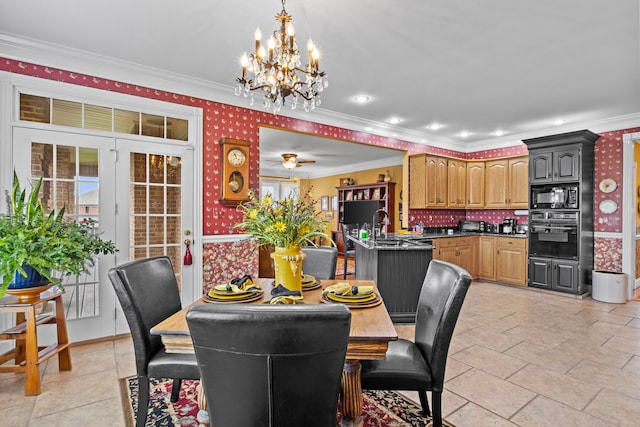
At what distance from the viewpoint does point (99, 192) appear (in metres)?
3.25

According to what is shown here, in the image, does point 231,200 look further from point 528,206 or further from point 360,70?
point 528,206

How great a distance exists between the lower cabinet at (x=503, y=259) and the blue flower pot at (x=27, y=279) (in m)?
6.19

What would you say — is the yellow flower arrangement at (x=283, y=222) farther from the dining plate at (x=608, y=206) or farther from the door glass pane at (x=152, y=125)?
the dining plate at (x=608, y=206)

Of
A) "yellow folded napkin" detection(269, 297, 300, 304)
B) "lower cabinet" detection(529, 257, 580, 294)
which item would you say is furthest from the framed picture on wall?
"yellow folded napkin" detection(269, 297, 300, 304)

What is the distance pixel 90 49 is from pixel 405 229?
5006 mm

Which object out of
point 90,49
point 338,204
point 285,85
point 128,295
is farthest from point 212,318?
point 338,204

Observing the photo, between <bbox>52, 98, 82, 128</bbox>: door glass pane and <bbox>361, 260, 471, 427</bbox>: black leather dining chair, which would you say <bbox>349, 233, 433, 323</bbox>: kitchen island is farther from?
<bbox>52, 98, 82, 128</bbox>: door glass pane

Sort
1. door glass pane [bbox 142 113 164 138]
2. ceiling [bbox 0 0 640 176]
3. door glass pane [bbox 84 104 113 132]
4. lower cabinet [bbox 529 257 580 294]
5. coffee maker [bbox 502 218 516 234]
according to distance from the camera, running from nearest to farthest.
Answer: ceiling [bbox 0 0 640 176] → door glass pane [bbox 84 104 113 132] → door glass pane [bbox 142 113 164 138] → lower cabinet [bbox 529 257 580 294] → coffee maker [bbox 502 218 516 234]

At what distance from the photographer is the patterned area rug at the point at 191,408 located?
6.64 ft

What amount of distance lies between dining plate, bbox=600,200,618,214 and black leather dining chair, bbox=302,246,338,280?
4.74m

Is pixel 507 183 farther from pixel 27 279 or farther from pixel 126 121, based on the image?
→ pixel 27 279

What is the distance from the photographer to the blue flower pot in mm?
2334

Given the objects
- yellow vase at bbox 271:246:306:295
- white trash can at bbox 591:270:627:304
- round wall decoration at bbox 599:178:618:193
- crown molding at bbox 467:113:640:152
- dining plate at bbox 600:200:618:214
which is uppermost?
crown molding at bbox 467:113:640:152

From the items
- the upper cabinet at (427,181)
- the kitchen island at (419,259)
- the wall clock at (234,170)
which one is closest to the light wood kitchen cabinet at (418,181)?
the upper cabinet at (427,181)
